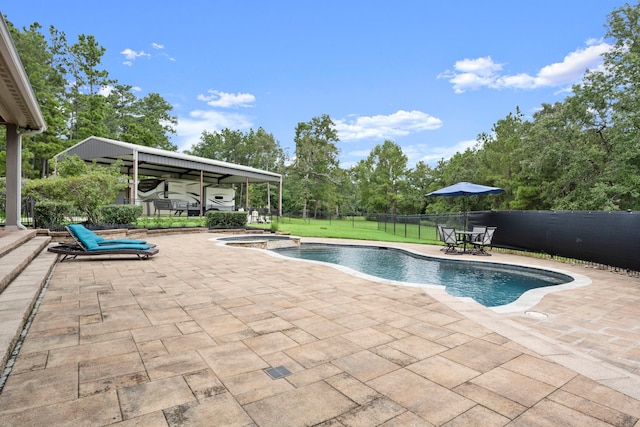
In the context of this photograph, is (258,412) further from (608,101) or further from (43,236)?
(608,101)

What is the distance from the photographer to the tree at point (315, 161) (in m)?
34.7

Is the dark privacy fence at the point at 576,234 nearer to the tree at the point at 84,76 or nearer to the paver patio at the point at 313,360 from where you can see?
the paver patio at the point at 313,360

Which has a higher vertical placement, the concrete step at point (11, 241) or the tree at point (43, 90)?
the tree at point (43, 90)

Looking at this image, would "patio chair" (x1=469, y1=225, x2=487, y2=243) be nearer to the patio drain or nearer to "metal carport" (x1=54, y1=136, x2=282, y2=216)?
the patio drain

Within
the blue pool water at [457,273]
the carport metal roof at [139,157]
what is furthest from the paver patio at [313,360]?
the carport metal roof at [139,157]

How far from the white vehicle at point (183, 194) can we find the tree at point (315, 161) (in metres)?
10.4

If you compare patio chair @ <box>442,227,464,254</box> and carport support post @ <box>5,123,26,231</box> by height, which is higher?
carport support post @ <box>5,123,26,231</box>

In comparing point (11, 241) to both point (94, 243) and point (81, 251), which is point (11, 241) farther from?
point (94, 243)

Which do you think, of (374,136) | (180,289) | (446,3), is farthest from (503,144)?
(180,289)

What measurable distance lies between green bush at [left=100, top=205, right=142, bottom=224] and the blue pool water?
5.43 metres

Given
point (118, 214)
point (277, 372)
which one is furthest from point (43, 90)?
point (277, 372)

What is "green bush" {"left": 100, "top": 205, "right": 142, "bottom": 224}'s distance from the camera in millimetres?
10930

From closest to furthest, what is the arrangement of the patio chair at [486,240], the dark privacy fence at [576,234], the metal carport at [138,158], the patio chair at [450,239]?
1. the dark privacy fence at [576,234]
2. the patio chair at [486,240]
3. the patio chair at [450,239]
4. the metal carport at [138,158]

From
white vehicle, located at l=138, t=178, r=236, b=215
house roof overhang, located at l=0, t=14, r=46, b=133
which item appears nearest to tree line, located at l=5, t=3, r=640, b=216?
white vehicle, located at l=138, t=178, r=236, b=215
